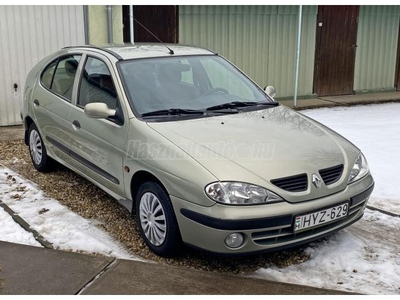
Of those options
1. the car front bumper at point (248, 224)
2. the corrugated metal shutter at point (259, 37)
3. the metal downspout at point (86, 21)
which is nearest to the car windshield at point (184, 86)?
the car front bumper at point (248, 224)

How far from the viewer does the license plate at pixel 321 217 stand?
360 cm

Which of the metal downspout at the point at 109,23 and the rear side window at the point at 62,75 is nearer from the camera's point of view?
the rear side window at the point at 62,75

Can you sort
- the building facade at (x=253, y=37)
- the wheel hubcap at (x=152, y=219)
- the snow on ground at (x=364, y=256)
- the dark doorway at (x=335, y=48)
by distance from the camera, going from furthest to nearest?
1. the dark doorway at (x=335, y=48)
2. the building facade at (x=253, y=37)
3. the wheel hubcap at (x=152, y=219)
4. the snow on ground at (x=364, y=256)

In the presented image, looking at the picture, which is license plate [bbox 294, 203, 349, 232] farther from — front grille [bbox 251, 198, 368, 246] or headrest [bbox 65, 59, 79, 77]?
headrest [bbox 65, 59, 79, 77]

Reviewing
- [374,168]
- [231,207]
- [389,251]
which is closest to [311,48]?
[374,168]

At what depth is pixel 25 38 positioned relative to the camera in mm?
8461

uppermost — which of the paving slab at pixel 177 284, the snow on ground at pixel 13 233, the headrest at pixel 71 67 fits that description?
the headrest at pixel 71 67

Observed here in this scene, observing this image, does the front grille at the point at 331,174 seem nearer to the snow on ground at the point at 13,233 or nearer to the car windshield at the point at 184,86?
the car windshield at the point at 184,86

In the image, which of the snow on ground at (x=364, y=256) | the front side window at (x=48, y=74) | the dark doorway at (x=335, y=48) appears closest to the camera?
the snow on ground at (x=364, y=256)

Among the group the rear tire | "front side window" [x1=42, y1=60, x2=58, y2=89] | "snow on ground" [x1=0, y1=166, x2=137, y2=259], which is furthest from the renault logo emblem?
the rear tire

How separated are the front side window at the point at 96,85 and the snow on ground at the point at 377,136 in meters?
2.91

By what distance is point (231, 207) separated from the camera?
136 inches

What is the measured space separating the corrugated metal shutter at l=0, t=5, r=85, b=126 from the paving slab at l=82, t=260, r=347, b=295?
19.0ft

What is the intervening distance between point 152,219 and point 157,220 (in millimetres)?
68
